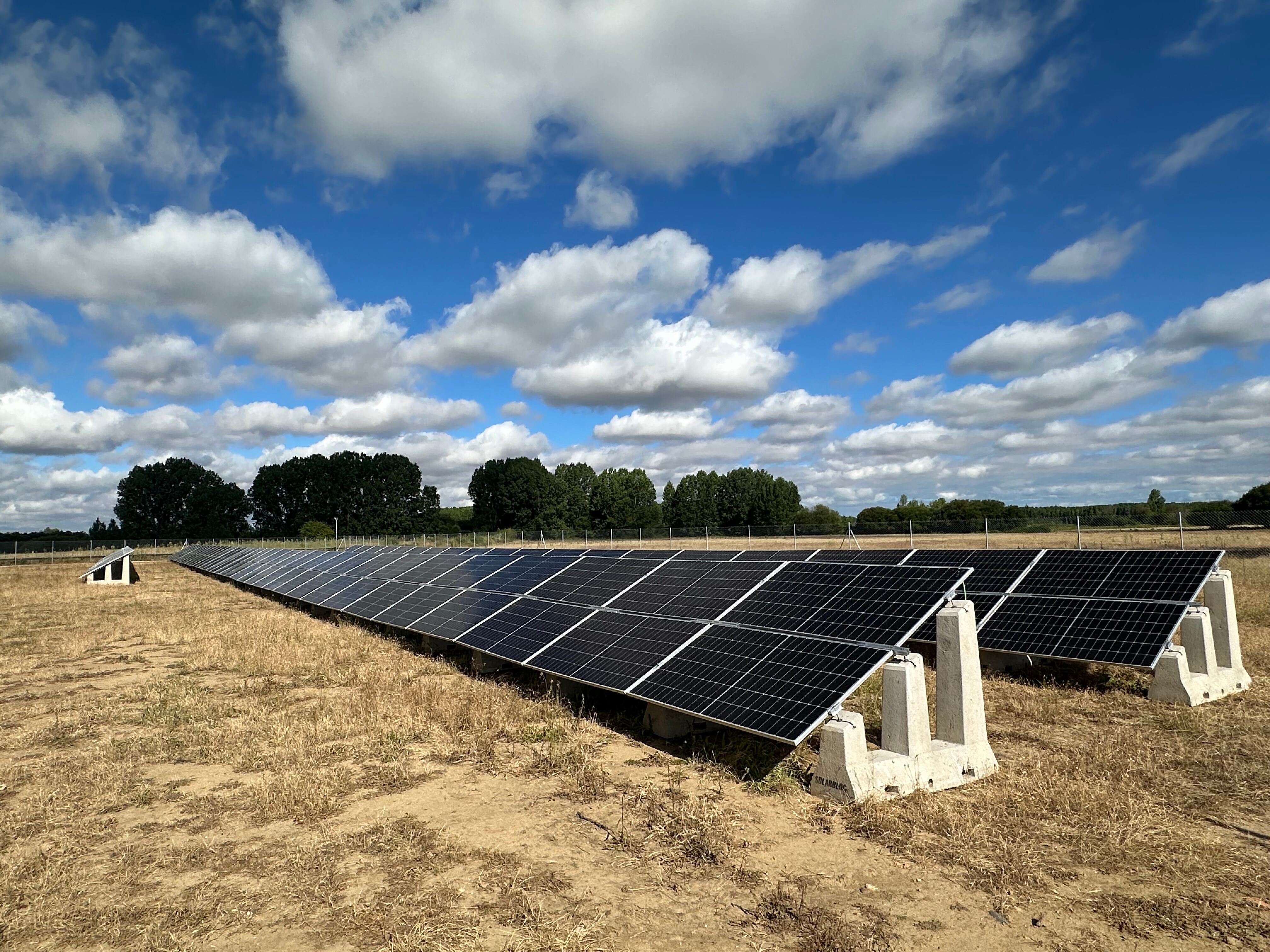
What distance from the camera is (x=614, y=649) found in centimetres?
1041

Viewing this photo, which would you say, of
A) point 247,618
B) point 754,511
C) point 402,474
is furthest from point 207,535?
point 247,618

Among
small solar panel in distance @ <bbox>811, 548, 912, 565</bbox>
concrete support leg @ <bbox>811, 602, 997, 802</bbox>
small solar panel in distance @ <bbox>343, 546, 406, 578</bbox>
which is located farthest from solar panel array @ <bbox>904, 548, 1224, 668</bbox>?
small solar panel in distance @ <bbox>343, 546, 406, 578</bbox>

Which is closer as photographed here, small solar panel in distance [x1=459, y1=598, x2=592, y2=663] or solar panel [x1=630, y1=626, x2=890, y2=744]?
solar panel [x1=630, y1=626, x2=890, y2=744]

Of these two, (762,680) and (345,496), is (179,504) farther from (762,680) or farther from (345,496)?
(762,680)

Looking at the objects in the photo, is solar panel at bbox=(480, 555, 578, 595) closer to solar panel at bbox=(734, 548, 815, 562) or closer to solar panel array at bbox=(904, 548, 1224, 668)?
solar panel at bbox=(734, 548, 815, 562)

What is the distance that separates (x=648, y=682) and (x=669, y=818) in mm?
2240

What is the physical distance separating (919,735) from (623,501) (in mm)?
111709

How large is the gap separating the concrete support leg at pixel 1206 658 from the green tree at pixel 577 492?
9586cm

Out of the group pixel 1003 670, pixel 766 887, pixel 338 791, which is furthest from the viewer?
pixel 1003 670

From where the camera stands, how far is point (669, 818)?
6863 millimetres

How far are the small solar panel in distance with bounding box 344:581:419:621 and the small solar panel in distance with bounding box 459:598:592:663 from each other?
17.7 ft

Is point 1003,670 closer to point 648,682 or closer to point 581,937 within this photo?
point 648,682

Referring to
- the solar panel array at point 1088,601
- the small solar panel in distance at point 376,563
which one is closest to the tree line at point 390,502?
the small solar panel in distance at point 376,563

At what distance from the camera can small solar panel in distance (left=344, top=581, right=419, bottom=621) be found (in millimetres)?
18359
